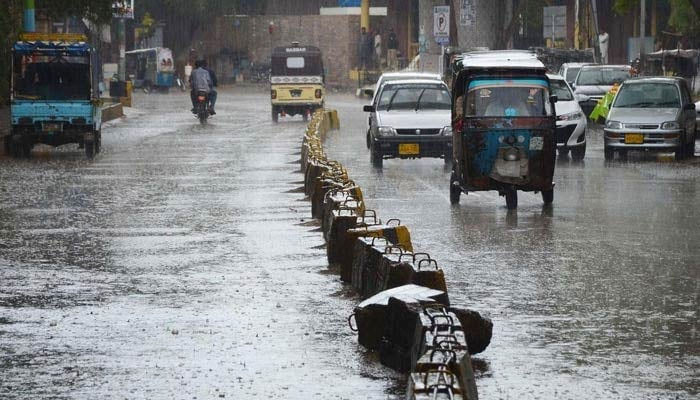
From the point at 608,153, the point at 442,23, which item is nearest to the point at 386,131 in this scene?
the point at 608,153

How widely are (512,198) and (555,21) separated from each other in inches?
1409

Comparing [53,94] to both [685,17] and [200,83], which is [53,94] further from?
[685,17]

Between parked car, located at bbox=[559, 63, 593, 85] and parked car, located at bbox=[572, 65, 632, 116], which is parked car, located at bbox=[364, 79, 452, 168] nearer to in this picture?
parked car, located at bbox=[572, 65, 632, 116]

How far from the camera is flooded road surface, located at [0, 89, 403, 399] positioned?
880 centimetres

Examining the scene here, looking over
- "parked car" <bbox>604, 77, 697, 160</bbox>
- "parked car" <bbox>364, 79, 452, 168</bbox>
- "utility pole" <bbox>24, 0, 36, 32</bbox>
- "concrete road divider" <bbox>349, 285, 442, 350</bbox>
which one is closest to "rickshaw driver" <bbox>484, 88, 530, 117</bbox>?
"parked car" <bbox>364, 79, 452, 168</bbox>

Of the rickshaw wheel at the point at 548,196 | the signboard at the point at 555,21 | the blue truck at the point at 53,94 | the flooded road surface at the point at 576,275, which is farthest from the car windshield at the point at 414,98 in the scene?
the signboard at the point at 555,21

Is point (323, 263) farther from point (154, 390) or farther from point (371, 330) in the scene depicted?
point (154, 390)

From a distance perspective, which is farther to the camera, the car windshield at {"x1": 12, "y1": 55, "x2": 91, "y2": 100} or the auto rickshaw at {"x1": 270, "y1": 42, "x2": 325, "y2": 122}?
the auto rickshaw at {"x1": 270, "y1": 42, "x2": 325, "y2": 122}

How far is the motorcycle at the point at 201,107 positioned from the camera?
44531 mm

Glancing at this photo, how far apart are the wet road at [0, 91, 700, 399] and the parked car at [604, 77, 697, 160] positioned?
375cm

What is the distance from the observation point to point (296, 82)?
48.2 m

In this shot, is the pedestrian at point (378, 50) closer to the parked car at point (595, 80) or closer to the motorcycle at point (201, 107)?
the motorcycle at point (201, 107)

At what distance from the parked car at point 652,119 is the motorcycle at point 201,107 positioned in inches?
673

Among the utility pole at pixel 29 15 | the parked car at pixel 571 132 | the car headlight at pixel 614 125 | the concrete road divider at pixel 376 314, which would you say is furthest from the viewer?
the utility pole at pixel 29 15
